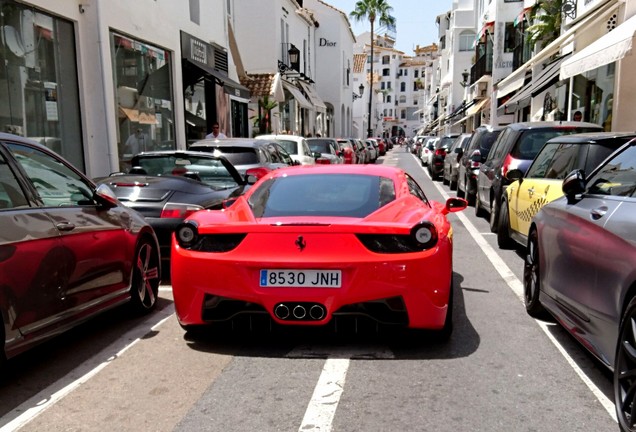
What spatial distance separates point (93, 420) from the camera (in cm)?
333

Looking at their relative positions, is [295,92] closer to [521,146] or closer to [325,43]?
[325,43]

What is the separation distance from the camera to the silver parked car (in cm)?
311

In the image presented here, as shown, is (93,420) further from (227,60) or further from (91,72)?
(227,60)

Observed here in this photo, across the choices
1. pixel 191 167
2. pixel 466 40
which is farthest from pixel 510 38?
pixel 191 167

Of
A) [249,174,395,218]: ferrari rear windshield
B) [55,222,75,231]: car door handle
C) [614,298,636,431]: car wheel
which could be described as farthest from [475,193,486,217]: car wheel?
[55,222,75,231]: car door handle

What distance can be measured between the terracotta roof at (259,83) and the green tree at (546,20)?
11304mm

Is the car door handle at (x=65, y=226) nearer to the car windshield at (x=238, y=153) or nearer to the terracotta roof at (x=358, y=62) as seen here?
the car windshield at (x=238, y=153)

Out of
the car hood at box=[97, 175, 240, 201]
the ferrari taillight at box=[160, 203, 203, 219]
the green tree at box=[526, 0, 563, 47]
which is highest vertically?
the green tree at box=[526, 0, 563, 47]

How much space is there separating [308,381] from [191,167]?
5.83 metres

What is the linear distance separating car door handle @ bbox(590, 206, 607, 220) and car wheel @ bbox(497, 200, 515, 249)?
4.38 meters

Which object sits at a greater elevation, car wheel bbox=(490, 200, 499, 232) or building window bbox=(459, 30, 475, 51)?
building window bbox=(459, 30, 475, 51)

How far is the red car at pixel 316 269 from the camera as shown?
4027 mm

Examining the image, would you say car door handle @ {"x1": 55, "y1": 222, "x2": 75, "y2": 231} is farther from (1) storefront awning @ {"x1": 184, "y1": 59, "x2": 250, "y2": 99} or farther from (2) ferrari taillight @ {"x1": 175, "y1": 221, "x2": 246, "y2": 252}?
(1) storefront awning @ {"x1": 184, "y1": 59, "x2": 250, "y2": 99}

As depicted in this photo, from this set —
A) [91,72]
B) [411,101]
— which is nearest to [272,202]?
[91,72]
